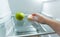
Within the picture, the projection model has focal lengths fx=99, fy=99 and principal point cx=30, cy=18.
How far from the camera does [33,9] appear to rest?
5.28 feet

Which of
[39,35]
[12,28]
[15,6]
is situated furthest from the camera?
[15,6]

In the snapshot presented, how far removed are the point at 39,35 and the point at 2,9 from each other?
630 mm

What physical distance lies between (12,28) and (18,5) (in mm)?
680

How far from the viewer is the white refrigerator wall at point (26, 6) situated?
5.16ft

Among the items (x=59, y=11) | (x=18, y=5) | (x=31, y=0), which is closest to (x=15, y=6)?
(x=18, y=5)

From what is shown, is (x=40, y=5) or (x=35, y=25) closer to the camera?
(x=35, y=25)

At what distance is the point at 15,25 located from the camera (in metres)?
1.04

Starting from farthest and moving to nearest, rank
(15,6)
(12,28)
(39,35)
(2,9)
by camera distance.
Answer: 1. (15,6)
2. (2,9)
3. (12,28)
4. (39,35)

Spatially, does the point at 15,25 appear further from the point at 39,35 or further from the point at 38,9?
the point at 38,9

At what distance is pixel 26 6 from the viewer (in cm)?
161

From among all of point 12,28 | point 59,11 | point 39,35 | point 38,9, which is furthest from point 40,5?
point 39,35

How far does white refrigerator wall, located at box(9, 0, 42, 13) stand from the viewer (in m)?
1.57

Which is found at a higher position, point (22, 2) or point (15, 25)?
point (22, 2)

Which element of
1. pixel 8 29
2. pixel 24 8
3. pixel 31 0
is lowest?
pixel 8 29
